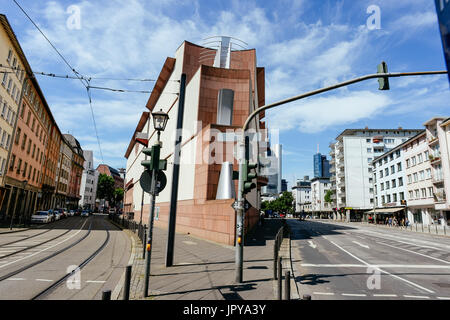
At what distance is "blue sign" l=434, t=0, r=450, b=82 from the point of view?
7.98 ft

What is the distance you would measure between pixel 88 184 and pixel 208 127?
Answer: 97095 millimetres

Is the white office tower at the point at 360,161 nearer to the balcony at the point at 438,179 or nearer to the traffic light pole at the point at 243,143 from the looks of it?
the balcony at the point at 438,179

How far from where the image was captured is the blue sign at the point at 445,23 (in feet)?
7.98

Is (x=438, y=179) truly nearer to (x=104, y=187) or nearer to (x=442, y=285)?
(x=442, y=285)

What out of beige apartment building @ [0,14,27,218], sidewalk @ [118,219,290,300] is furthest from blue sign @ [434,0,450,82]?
beige apartment building @ [0,14,27,218]

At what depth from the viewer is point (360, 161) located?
Result: 72.2m

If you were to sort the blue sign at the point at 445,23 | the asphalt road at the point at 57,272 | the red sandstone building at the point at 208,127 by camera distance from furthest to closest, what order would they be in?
the red sandstone building at the point at 208,127 < the asphalt road at the point at 57,272 < the blue sign at the point at 445,23

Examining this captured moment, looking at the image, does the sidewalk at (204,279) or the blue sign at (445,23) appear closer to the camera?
the blue sign at (445,23)

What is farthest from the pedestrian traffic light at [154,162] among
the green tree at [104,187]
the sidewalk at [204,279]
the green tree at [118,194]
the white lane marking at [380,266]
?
the green tree at [118,194]

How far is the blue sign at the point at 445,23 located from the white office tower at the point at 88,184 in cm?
11178

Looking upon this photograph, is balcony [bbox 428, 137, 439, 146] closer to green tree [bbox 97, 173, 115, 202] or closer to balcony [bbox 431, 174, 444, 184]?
balcony [bbox 431, 174, 444, 184]

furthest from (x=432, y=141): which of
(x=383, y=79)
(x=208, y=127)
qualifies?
(x=383, y=79)

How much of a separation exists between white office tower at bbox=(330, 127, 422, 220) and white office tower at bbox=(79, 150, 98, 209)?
3471 inches
